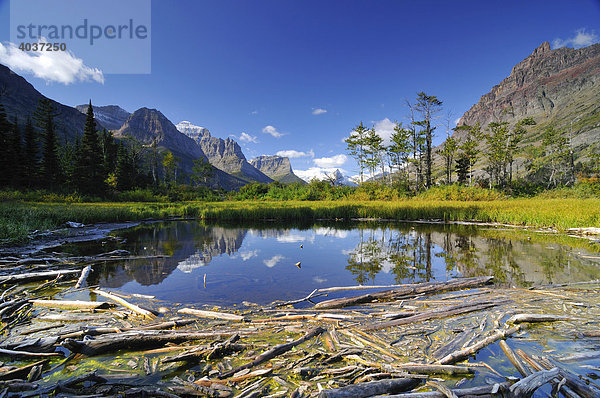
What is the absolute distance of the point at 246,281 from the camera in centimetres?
607

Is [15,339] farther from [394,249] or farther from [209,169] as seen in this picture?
[209,169]

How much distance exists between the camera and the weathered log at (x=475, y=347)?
2.59 meters

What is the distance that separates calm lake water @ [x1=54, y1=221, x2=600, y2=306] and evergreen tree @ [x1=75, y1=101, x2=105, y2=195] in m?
32.2

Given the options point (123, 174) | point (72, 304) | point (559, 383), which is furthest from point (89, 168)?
point (559, 383)

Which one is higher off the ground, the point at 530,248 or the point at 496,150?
the point at 496,150

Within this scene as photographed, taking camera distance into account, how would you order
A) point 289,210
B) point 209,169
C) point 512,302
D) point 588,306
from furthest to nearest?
point 209,169 < point 289,210 < point 512,302 < point 588,306

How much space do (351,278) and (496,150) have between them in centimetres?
4405

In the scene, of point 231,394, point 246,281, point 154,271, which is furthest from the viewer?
point 154,271

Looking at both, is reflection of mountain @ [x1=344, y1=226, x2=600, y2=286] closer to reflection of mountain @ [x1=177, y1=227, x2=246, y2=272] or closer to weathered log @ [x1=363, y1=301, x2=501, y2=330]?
weathered log @ [x1=363, y1=301, x2=501, y2=330]

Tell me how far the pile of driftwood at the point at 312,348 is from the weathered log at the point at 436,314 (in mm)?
19

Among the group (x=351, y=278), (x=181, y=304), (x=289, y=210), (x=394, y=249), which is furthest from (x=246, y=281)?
(x=289, y=210)

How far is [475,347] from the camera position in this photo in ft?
9.39

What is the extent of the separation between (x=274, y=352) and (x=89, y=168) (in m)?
45.5

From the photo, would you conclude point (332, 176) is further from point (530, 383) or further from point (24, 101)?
point (24, 101)
